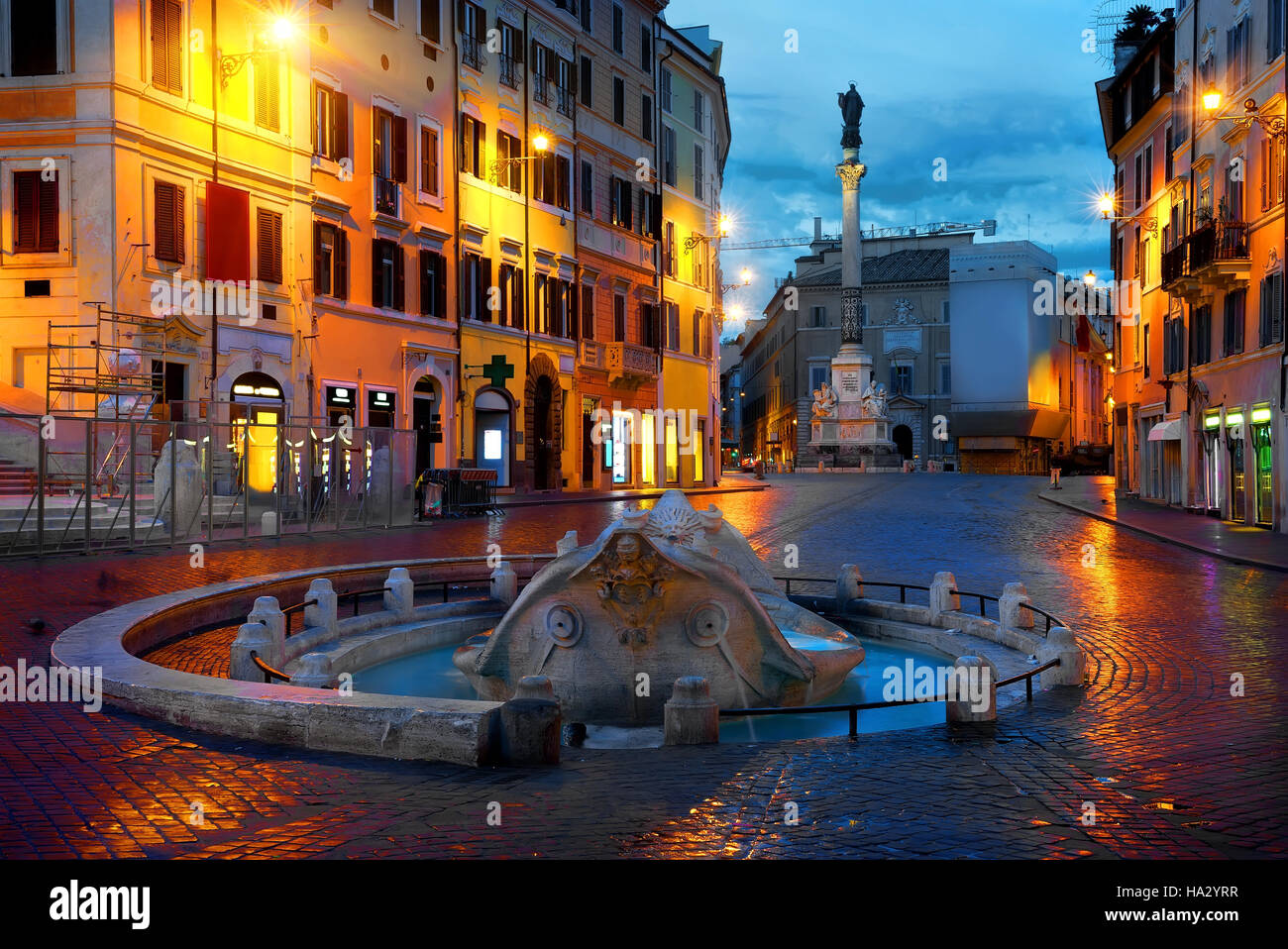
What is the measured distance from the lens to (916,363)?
3834 inches

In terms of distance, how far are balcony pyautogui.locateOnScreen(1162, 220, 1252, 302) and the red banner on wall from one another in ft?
71.5

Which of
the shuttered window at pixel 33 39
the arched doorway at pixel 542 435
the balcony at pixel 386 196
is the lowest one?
the arched doorway at pixel 542 435

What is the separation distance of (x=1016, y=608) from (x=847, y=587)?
7.48ft

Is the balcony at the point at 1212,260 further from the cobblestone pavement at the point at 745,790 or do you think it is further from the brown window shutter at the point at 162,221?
the brown window shutter at the point at 162,221

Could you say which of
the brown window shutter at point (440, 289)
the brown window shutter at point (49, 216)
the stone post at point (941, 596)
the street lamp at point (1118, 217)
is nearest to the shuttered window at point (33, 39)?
the brown window shutter at point (49, 216)

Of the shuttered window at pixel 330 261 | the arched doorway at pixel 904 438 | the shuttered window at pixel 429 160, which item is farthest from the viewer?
the arched doorway at pixel 904 438

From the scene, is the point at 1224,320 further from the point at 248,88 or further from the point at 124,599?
the point at 124,599

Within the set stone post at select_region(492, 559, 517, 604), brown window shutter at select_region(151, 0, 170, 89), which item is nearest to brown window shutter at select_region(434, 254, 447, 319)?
brown window shutter at select_region(151, 0, 170, 89)

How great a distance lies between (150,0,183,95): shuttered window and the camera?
2412cm

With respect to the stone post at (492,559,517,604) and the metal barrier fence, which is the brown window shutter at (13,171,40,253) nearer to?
the metal barrier fence

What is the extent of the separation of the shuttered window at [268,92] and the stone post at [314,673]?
2140cm

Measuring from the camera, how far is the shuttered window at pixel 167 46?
24.1 metres

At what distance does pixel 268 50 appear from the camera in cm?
2684
